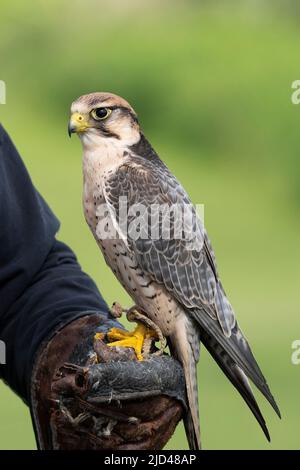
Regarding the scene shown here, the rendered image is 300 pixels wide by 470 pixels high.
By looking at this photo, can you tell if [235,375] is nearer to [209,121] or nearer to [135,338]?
[135,338]

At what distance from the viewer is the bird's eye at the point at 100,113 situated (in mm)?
1924

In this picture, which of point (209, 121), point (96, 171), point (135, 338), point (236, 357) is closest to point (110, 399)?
point (135, 338)

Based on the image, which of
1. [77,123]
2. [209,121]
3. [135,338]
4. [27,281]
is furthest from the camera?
[209,121]

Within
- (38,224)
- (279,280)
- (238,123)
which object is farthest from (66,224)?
(38,224)

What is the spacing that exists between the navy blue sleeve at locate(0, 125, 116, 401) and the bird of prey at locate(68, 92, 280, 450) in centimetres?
21

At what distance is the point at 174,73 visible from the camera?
918cm

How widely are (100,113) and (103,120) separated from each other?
0.06 feet

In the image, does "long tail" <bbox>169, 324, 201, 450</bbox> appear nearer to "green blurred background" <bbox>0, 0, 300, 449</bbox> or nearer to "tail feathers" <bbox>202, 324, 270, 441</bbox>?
"tail feathers" <bbox>202, 324, 270, 441</bbox>

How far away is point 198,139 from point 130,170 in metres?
7.25

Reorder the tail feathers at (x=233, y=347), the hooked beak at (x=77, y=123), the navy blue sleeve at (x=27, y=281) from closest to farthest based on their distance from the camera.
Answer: the hooked beak at (x=77, y=123) → the tail feathers at (x=233, y=347) → the navy blue sleeve at (x=27, y=281)

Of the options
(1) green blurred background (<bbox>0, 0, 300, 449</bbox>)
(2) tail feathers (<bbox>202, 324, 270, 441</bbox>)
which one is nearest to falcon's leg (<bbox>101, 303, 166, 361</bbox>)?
(2) tail feathers (<bbox>202, 324, 270, 441</bbox>)

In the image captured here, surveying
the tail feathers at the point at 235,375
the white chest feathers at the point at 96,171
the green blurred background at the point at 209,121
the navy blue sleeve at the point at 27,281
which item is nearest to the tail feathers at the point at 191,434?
the tail feathers at the point at 235,375

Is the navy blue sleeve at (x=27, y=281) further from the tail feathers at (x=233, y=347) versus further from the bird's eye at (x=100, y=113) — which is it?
the bird's eye at (x=100, y=113)

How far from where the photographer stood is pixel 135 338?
202 centimetres
